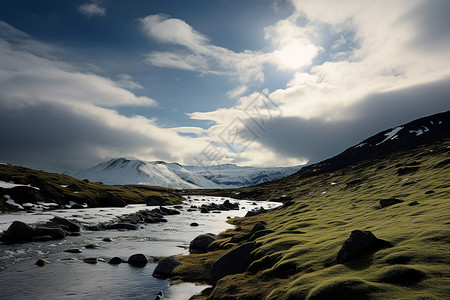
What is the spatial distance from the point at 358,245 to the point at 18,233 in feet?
140

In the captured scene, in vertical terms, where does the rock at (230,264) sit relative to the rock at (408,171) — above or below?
above

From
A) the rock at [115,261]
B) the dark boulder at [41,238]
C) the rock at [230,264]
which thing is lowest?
the rock at [230,264]

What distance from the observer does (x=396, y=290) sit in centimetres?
1228

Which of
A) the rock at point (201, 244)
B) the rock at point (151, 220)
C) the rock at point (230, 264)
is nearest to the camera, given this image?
the rock at point (230, 264)

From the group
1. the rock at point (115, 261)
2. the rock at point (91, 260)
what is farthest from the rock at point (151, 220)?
the rock at point (115, 261)

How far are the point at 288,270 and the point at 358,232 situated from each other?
571cm

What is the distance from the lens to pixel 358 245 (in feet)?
57.1

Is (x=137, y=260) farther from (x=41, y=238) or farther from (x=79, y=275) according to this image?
(x=41, y=238)

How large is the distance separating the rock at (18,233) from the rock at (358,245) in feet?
133

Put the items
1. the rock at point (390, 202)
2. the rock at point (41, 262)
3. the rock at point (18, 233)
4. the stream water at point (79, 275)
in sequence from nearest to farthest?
the stream water at point (79, 275) → the rock at point (41, 262) → the rock at point (18, 233) → the rock at point (390, 202)

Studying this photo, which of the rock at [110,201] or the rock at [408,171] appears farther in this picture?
the rock at [110,201]

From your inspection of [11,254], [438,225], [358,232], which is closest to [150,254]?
[11,254]

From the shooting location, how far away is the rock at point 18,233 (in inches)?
1380

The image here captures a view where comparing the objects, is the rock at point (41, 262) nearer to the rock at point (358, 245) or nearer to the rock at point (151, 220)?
the rock at point (358, 245)
